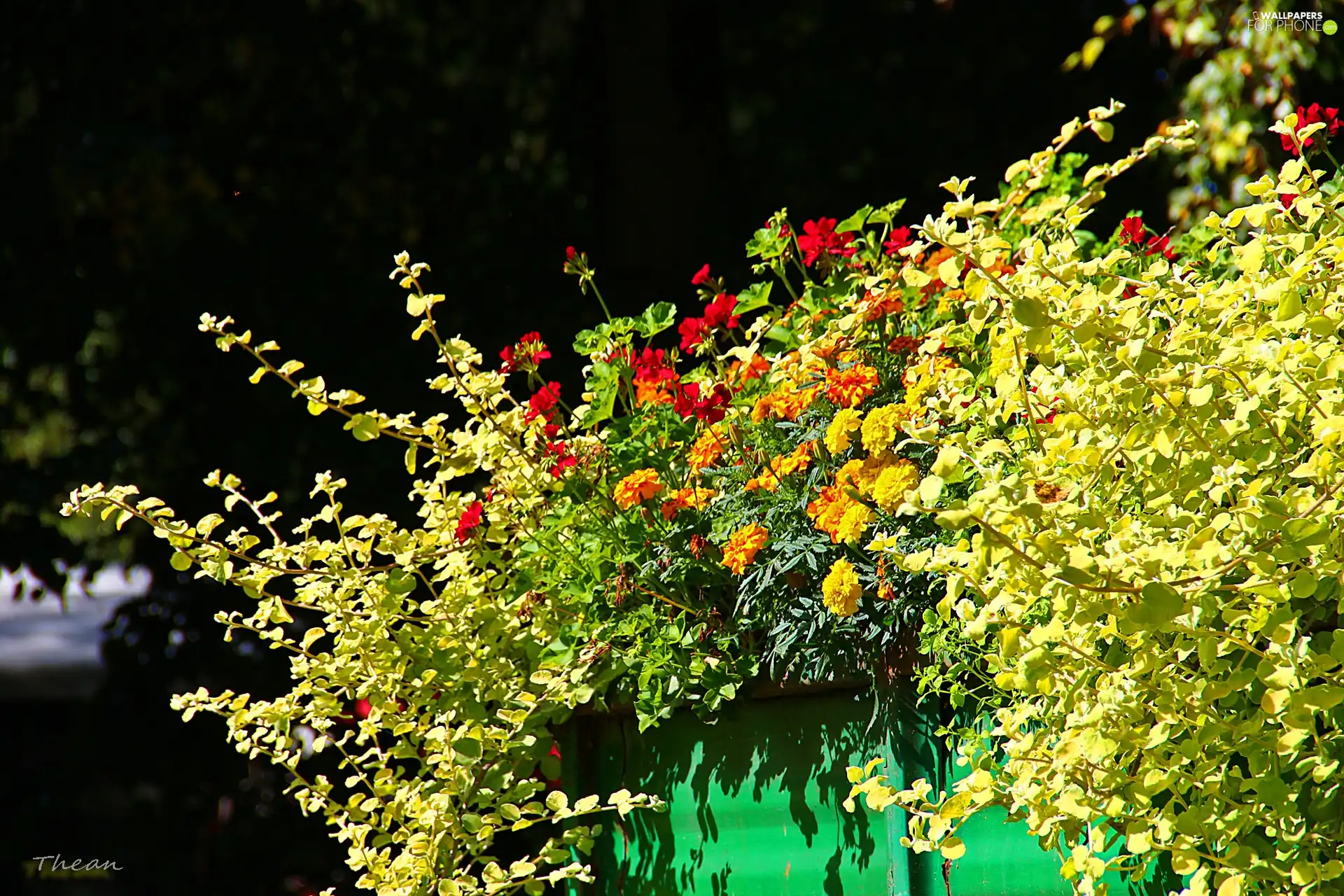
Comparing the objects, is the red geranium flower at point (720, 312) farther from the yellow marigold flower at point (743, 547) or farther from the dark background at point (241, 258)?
the dark background at point (241, 258)

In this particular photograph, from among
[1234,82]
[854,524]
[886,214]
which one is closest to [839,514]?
[854,524]

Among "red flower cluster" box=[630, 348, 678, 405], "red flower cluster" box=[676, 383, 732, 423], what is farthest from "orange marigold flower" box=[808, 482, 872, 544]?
"red flower cluster" box=[630, 348, 678, 405]

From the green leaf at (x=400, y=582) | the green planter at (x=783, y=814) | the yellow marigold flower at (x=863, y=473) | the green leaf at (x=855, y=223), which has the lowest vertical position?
the green planter at (x=783, y=814)

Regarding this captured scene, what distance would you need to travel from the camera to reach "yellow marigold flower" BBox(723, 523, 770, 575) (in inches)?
74.2

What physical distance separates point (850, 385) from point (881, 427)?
12 centimetres

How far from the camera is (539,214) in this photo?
5.31 m

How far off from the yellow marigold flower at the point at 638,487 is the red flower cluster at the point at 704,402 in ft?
0.40

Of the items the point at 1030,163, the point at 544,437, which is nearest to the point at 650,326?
the point at 544,437

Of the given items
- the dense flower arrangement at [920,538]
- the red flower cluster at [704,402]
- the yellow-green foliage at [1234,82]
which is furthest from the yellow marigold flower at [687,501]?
the yellow-green foliage at [1234,82]

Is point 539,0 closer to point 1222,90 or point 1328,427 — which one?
point 1222,90

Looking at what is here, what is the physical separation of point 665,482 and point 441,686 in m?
0.49

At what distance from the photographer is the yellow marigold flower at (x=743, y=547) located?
188 cm

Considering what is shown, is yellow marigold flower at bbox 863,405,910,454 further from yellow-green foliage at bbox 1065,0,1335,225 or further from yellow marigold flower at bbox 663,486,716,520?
yellow-green foliage at bbox 1065,0,1335,225

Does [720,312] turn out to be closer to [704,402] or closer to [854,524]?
[704,402]
